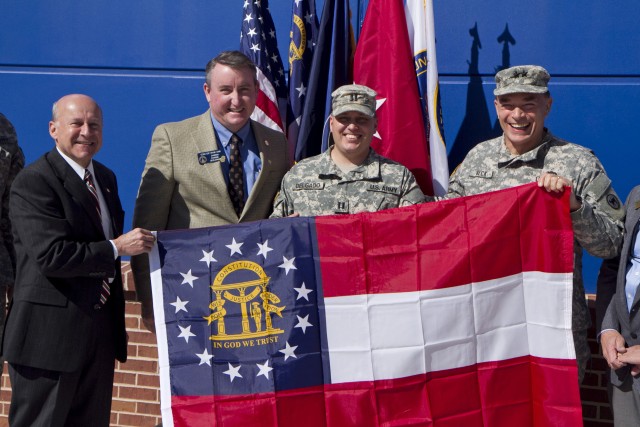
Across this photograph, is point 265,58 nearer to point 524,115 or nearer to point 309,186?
point 309,186

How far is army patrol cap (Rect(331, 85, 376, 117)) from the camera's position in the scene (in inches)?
153

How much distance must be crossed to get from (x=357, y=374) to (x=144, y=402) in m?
2.09

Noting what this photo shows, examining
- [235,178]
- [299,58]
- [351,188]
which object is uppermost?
[299,58]

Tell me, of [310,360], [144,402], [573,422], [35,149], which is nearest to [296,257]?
[310,360]

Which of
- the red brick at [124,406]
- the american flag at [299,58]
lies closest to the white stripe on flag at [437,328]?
the american flag at [299,58]

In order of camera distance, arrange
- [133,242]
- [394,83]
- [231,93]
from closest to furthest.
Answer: [133,242]
[231,93]
[394,83]

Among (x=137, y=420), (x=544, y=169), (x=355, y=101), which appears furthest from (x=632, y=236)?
(x=137, y=420)

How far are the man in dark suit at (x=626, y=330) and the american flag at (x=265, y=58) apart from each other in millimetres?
2024

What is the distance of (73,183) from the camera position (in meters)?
3.70

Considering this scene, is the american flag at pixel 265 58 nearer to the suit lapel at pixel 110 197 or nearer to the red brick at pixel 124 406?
the suit lapel at pixel 110 197

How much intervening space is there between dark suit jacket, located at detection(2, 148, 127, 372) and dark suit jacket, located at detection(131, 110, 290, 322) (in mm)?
354

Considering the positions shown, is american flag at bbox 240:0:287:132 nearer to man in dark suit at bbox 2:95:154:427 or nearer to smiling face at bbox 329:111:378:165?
smiling face at bbox 329:111:378:165

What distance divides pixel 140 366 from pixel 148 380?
99mm

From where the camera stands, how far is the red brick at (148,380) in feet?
17.4
